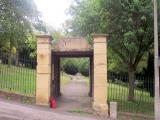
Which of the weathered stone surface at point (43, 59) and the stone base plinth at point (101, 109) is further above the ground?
the weathered stone surface at point (43, 59)

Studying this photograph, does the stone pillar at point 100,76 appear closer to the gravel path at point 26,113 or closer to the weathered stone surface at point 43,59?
the gravel path at point 26,113

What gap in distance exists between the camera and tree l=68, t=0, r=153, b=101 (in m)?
22.5

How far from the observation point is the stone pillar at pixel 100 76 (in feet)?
65.5

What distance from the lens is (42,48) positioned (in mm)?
20578

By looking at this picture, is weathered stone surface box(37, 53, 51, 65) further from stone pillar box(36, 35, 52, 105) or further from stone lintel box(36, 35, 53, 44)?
stone lintel box(36, 35, 53, 44)

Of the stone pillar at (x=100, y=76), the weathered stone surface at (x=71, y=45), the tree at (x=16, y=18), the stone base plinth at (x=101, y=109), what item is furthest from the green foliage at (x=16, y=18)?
the stone base plinth at (x=101, y=109)

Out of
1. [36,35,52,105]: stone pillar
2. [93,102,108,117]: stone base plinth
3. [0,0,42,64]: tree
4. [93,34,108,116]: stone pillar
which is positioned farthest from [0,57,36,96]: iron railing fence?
[93,102,108,117]: stone base plinth

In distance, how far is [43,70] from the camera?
67.3 feet

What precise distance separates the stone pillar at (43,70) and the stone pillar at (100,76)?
2277mm

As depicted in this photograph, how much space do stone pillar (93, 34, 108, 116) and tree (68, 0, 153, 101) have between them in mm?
2437

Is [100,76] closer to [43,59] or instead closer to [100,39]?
[100,39]

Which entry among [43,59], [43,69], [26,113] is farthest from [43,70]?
[26,113]

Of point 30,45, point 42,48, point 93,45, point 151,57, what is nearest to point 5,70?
point 42,48

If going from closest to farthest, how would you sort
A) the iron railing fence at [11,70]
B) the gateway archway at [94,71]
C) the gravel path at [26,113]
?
the gravel path at [26,113] → the gateway archway at [94,71] → the iron railing fence at [11,70]
